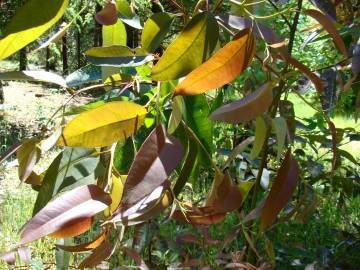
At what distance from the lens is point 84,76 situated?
568 millimetres

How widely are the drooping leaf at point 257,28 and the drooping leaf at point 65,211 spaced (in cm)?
17

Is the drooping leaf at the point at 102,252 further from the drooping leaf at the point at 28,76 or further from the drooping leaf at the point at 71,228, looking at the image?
the drooping leaf at the point at 28,76

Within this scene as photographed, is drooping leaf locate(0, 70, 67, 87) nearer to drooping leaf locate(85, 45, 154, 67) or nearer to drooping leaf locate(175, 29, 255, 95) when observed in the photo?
drooping leaf locate(85, 45, 154, 67)

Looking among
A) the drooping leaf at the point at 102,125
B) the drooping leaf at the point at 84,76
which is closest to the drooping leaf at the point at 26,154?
the drooping leaf at the point at 102,125

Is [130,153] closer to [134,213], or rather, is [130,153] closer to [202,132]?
[202,132]

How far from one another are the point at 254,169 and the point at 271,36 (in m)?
1.30

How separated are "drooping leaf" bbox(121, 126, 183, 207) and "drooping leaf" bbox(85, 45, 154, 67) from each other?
10 centimetres

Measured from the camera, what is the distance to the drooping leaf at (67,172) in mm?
459

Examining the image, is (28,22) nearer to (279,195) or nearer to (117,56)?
(117,56)

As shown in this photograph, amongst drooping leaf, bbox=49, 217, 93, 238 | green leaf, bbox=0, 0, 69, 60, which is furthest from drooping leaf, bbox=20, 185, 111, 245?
green leaf, bbox=0, 0, 69, 60

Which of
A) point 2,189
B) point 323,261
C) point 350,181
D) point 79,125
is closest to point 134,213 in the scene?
point 79,125

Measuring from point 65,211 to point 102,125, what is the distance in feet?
0.23

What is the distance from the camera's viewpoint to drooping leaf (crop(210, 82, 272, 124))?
0.31 m

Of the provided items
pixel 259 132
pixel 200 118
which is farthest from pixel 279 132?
pixel 200 118
